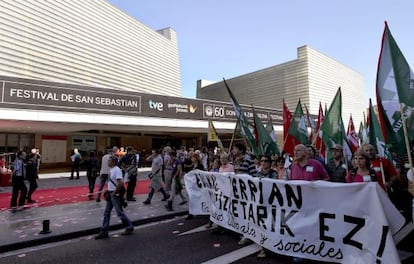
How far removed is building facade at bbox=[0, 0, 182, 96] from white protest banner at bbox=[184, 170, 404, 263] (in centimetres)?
2491

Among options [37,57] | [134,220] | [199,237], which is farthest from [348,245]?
[37,57]

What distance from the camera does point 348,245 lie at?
3.98 m

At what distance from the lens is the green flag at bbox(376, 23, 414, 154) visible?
14.9 ft

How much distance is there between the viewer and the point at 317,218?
14.2 feet

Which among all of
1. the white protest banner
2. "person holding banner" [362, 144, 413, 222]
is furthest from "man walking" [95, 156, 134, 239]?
"person holding banner" [362, 144, 413, 222]

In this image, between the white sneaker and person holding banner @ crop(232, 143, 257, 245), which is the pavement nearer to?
person holding banner @ crop(232, 143, 257, 245)

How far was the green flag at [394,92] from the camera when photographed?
178 inches

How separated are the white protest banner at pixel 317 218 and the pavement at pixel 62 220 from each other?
9.90 feet

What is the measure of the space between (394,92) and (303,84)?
4410 centimetres

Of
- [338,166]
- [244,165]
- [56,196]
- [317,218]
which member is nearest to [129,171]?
[56,196]

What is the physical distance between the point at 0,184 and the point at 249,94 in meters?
44.3

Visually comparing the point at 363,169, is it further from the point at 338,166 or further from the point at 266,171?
the point at 338,166

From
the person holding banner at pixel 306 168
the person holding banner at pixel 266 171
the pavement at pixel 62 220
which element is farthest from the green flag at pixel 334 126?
the pavement at pixel 62 220

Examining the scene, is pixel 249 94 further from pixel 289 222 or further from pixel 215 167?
pixel 289 222
